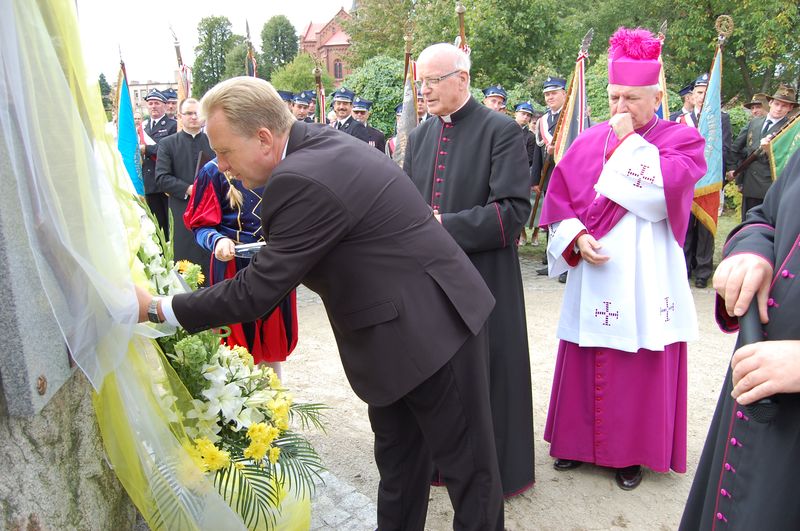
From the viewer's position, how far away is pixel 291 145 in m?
2.25

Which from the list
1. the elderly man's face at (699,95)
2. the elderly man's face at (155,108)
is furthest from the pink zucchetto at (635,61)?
the elderly man's face at (155,108)

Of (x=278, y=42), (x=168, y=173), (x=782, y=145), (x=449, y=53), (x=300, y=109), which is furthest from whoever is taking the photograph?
(x=278, y=42)

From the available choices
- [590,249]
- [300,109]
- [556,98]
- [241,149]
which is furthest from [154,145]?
[241,149]

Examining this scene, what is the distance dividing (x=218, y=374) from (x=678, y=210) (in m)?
2.34

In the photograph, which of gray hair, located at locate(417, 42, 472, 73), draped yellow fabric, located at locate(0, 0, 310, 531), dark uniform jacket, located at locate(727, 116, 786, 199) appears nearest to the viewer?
draped yellow fabric, located at locate(0, 0, 310, 531)

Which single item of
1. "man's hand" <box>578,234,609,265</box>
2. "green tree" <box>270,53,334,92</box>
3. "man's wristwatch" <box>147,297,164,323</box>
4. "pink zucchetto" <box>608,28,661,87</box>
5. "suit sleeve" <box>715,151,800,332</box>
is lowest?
"green tree" <box>270,53,334,92</box>

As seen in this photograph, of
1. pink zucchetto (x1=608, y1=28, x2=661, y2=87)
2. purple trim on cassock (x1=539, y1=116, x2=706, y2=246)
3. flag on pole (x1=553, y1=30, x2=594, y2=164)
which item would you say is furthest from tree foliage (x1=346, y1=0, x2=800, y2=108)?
pink zucchetto (x1=608, y1=28, x2=661, y2=87)

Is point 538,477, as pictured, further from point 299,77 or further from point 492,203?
point 299,77

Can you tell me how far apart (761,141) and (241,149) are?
829 cm

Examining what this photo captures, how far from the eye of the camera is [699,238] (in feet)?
27.9

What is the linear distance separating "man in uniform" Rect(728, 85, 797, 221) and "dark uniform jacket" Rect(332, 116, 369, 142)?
516 centimetres

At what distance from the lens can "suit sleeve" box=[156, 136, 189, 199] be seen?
275 inches

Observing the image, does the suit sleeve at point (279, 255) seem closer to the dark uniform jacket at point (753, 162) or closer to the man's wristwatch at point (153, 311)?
the man's wristwatch at point (153, 311)

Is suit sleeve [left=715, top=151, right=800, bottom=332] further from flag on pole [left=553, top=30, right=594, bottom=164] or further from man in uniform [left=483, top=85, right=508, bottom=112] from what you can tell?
man in uniform [left=483, top=85, right=508, bottom=112]
